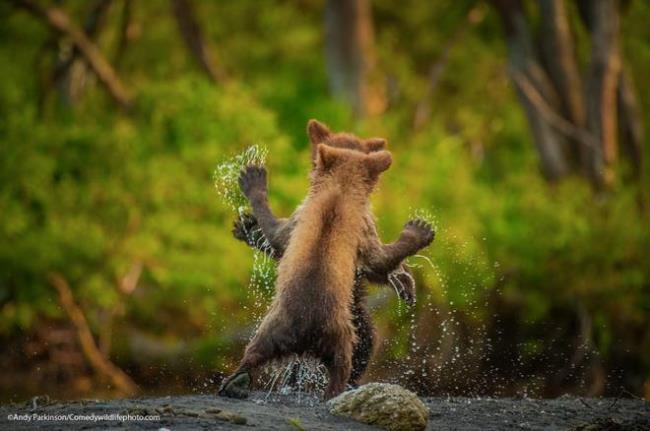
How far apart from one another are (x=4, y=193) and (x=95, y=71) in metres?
4.47

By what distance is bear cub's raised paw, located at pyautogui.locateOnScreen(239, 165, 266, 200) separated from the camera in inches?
418

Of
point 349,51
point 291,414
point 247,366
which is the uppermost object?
point 349,51

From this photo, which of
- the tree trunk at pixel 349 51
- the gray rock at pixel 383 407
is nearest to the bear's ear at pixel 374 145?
the gray rock at pixel 383 407

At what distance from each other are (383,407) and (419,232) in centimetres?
179

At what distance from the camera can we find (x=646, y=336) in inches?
832

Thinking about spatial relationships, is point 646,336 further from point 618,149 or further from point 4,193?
point 4,193

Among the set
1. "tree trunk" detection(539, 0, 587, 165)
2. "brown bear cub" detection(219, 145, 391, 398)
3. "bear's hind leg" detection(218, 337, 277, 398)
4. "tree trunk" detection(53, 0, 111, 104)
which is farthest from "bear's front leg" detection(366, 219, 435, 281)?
"tree trunk" detection(53, 0, 111, 104)

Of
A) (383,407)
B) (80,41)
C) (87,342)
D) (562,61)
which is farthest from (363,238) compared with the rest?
(80,41)

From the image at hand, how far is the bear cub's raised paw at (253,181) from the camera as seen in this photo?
10.6m

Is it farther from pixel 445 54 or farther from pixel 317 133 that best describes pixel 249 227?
pixel 445 54

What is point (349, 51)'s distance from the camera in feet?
87.7

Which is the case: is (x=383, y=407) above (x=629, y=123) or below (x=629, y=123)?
below

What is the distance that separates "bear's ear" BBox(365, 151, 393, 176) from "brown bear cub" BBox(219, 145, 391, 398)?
1.34 feet

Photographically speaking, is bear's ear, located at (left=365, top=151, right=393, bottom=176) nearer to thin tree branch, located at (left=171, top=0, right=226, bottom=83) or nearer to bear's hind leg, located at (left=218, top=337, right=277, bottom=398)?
bear's hind leg, located at (left=218, top=337, right=277, bottom=398)
